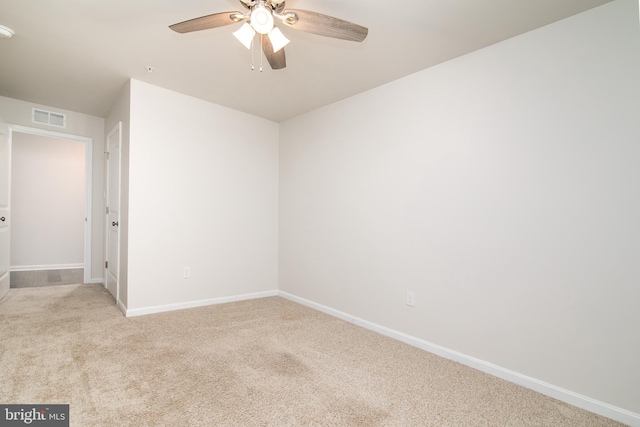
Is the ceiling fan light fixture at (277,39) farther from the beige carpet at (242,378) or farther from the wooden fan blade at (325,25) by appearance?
the beige carpet at (242,378)

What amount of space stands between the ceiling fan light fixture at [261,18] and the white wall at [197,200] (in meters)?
2.06

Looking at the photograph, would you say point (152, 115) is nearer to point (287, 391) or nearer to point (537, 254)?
point (287, 391)

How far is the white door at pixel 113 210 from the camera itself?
367cm

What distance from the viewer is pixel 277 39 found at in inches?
74.0

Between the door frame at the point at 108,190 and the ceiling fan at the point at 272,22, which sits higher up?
the ceiling fan at the point at 272,22

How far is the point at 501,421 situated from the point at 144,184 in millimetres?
3494

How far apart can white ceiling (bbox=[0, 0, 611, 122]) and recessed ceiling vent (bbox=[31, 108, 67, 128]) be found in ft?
1.25

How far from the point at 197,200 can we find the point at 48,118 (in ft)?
7.91

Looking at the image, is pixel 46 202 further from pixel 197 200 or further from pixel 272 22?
pixel 272 22

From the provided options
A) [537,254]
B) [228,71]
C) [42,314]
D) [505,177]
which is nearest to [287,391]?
[537,254]

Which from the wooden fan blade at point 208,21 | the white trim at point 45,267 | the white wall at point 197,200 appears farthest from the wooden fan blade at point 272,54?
the white trim at point 45,267

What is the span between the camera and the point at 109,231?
163 inches

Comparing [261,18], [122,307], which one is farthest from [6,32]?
[122,307]

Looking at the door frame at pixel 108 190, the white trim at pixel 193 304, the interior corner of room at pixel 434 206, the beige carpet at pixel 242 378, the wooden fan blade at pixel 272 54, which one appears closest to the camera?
the beige carpet at pixel 242 378
